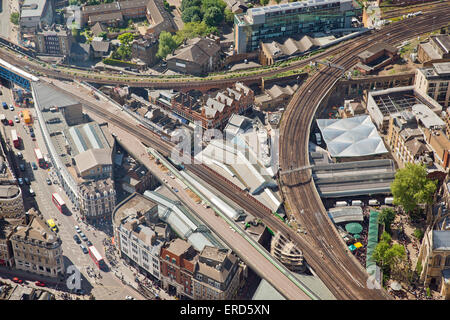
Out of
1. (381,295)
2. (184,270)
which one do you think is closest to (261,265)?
(184,270)

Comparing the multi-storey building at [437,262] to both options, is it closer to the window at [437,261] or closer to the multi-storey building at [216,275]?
the window at [437,261]

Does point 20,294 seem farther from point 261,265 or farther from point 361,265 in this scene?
point 361,265

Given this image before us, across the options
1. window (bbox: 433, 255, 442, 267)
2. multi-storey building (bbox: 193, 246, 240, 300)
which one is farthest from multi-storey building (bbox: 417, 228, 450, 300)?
multi-storey building (bbox: 193, 246, 240, 300)

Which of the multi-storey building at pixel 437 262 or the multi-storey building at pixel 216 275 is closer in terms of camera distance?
the multi-storey building at pixel 437 262

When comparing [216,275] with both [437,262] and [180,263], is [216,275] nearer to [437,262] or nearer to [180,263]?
[180,263]

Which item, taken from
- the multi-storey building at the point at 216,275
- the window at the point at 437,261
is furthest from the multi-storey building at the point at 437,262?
the multi-storey building at the point at 216,275
